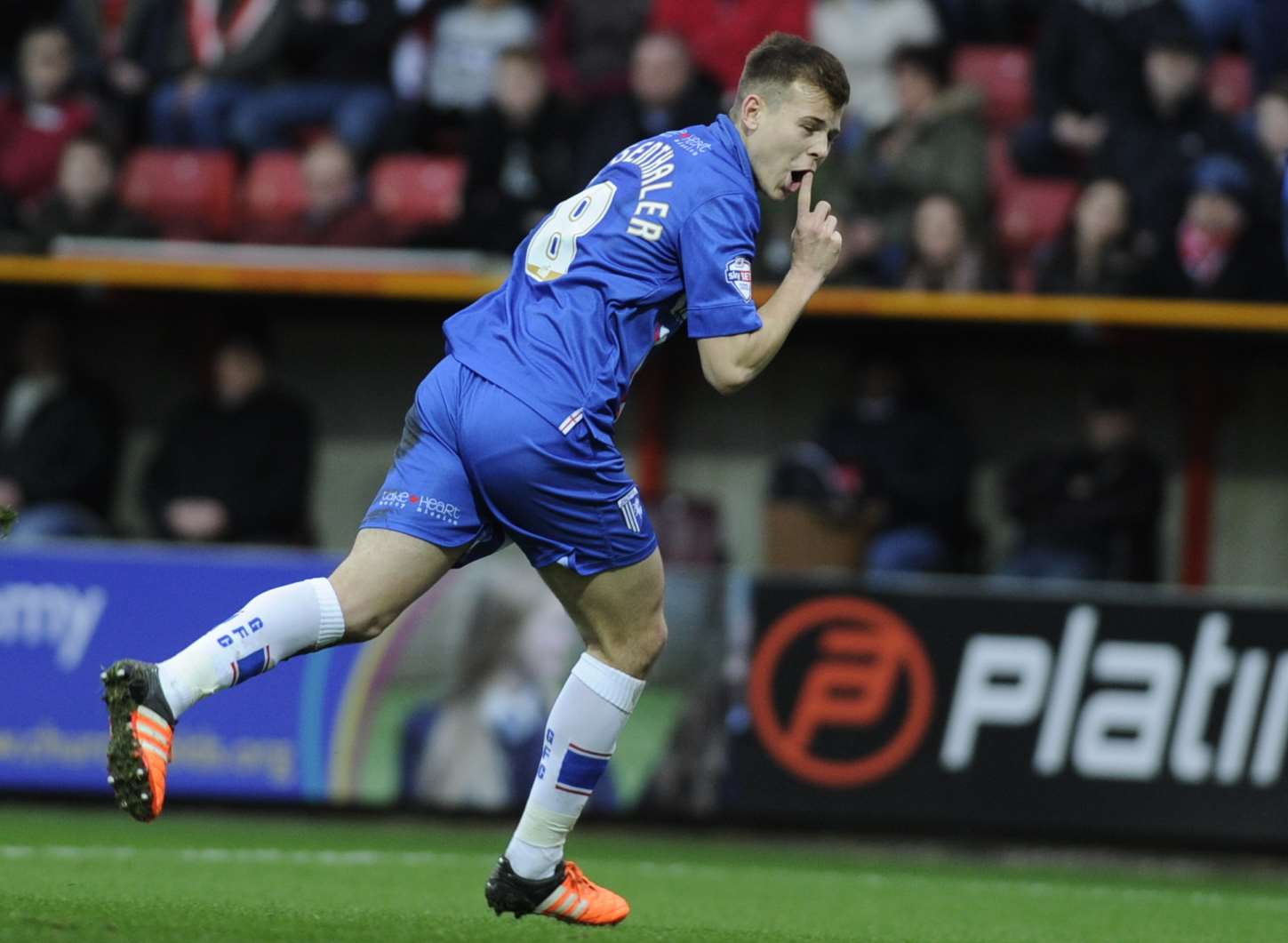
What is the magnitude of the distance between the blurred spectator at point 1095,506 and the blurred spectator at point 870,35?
2381 mm

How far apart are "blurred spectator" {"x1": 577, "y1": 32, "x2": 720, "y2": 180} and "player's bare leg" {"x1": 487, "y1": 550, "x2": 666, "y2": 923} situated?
20.9 feet

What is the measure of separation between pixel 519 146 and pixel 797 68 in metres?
6.72

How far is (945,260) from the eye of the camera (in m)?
10.7

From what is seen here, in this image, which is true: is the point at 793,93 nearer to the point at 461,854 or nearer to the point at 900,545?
the point at 461,854

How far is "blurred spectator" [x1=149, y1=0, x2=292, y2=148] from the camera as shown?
40.9ft

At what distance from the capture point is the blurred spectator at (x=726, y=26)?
1220 cm

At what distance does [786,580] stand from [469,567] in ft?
5.11

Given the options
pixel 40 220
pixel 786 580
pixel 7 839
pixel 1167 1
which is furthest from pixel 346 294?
pixel 1167 1

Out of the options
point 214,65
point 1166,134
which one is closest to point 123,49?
point 214,65

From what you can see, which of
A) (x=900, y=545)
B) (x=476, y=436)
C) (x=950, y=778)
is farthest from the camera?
(x=900, y=545)

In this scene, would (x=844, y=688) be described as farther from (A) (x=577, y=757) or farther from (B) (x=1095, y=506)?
(A) (x=577, y=757)

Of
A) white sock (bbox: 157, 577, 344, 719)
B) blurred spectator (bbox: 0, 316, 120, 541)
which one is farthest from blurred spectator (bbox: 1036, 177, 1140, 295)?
white sock (bbox: 157, 577, 344, 719)

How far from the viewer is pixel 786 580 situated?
32.7 feet

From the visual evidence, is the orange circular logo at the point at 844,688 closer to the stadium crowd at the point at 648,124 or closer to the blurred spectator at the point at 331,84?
the stadium crowd at the point at 648,124
